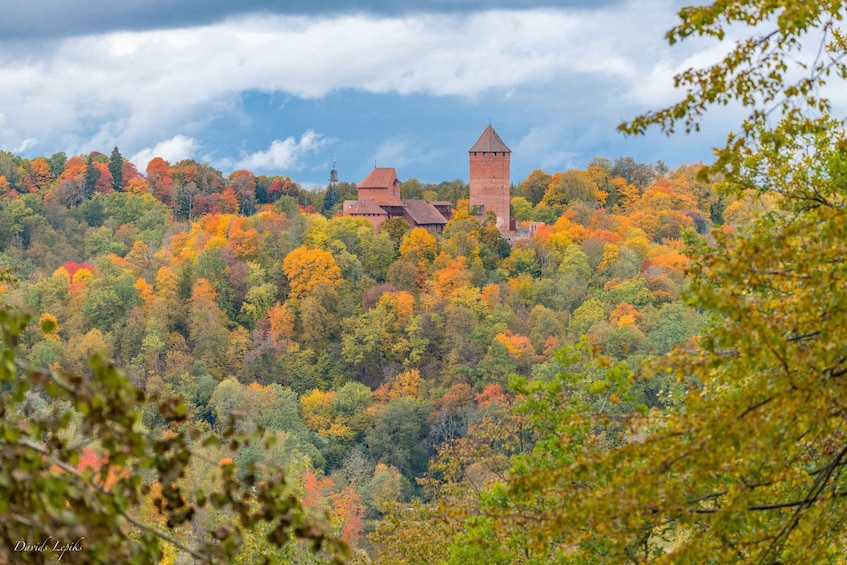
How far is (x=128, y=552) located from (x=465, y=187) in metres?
73.1

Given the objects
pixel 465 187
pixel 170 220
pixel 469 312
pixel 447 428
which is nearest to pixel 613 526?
pixel 447 428

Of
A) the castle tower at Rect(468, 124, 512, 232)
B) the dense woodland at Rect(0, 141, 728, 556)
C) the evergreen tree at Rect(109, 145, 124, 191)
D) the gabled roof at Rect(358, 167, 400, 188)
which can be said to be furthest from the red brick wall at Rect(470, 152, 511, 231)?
the evergreen tree at Rect(109, 145, 124, 191)

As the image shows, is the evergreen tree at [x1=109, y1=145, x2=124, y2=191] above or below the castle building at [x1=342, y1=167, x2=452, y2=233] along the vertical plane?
above

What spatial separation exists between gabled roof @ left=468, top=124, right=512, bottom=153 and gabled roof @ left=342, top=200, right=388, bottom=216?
7.36 m

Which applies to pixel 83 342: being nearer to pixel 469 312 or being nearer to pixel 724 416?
pixel 469 312

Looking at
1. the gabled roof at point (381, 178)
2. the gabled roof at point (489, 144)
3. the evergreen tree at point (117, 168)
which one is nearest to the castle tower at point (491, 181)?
the gabled roof at point (489, 144)

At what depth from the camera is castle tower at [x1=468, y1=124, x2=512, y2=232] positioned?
7062 centimetres

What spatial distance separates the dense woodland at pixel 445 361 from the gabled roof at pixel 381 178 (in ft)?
13.9

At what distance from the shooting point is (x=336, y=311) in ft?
196

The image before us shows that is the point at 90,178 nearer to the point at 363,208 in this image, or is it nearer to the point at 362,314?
the point at 363,208

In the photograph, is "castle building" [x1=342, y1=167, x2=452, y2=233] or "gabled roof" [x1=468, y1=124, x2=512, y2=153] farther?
"gabled roof" [x1=468, y1=124, x2=512, y2=153]

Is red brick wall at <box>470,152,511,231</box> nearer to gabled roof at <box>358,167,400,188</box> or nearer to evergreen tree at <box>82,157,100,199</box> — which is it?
gabled roof at <box>358,167,400,188</box>

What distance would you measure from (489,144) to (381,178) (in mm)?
6808

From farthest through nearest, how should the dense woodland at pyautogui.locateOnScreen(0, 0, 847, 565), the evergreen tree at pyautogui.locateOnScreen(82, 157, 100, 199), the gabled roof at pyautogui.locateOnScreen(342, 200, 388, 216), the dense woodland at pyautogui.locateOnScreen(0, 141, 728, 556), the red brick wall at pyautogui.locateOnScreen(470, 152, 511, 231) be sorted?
the evergreen tree at pyautogui.locateOnScreen(82, 157, 100, 199) → the red brick wall at pyautogui.locateOnScreen(470, 152, 511, 231) → the gabled roof at pyautogui.locateOnScreen(342, 200, 388, 216) → the dense woodland at pyautogui.locateOnScreen(0, 141, 728, 556) → the dense woodland at pyautogui.locateOnScreen(0, 0, 847, 565)
